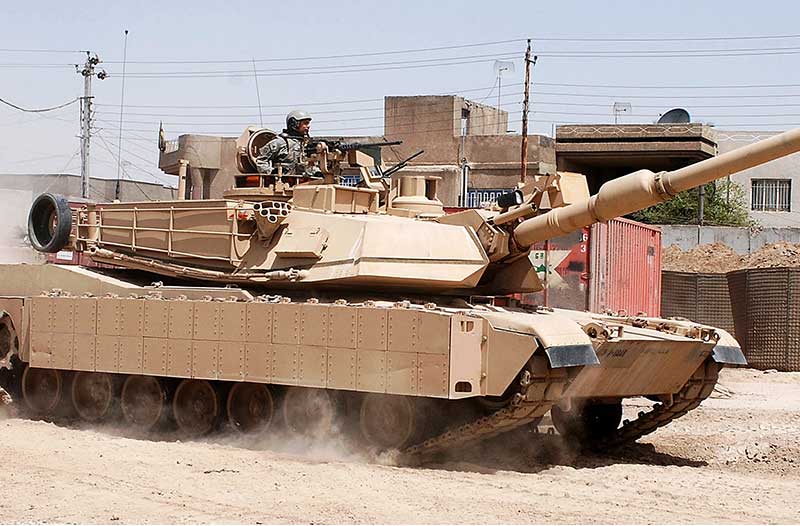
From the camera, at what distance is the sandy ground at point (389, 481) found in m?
Result: 9.84

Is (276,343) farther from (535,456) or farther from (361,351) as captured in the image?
(535,456)

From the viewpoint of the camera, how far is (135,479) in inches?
448

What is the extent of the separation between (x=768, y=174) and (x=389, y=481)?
34993 mm

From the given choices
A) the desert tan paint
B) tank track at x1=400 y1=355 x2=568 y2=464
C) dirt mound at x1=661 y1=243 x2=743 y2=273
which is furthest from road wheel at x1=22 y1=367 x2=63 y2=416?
dirt mound at x1=661 y1=243 x2=743 y2=273

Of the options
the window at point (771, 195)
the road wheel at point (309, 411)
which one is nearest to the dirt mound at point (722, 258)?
the window at point (771, 195)

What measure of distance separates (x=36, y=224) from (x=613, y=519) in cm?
1005

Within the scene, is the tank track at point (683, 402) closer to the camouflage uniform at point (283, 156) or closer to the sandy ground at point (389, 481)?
the sandy ground at point (389, 481)

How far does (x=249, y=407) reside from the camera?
14742mm

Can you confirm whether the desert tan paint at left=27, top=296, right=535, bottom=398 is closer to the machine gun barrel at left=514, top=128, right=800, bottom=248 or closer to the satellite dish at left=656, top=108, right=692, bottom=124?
the machine gun barrel at left=514, top=128, right=800, bottom=248

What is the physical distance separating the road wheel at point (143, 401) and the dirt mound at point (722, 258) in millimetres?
17749

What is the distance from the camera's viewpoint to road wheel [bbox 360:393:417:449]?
13125mm

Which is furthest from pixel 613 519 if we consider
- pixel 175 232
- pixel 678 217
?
pixel 678 217

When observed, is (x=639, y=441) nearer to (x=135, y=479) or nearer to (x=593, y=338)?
(x=593, y=338)

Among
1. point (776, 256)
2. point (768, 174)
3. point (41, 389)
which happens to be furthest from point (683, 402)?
point (768, 174)
